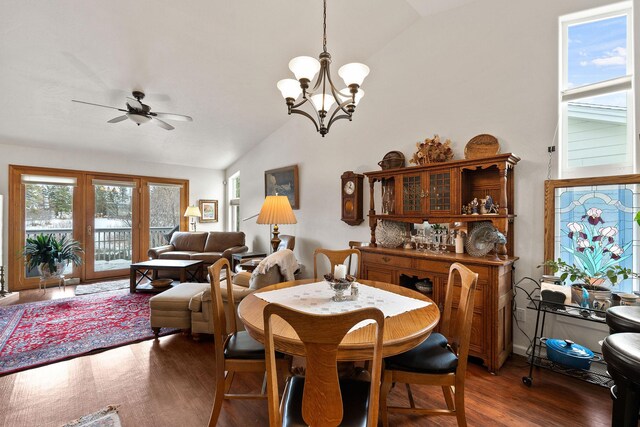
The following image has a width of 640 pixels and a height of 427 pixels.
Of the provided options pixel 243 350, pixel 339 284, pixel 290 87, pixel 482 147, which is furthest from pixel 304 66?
pixel 482 147

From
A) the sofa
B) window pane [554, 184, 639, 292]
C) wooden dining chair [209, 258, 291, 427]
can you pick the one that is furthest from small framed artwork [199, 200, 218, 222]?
window pane [554, 184, 639, 292]

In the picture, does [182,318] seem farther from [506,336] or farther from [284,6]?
[284,6]

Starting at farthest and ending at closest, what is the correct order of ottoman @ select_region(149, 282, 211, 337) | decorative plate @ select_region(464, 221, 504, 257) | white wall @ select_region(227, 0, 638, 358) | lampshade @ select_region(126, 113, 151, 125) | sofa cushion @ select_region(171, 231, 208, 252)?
sofa cushion @ select_region(171, 231, 208, 252) → lampshade @ select_region(126, 113, 151, 125) → ottoman @ select_region(149, 282, 211, 337) → decorative plate @ select_region(464, 221, 504, 257) → white wall @ select_region(227, 0, 638, 358)

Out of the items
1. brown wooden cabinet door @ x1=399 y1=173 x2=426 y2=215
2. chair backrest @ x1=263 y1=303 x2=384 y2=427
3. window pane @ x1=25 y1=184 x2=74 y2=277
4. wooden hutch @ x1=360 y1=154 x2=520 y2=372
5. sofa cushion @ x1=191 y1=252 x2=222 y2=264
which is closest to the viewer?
chair backrest @ x1=263 y1=303 x2=384 y2=427

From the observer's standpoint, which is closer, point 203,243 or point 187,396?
point 187,396

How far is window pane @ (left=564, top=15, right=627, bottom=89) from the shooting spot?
2.35 meters

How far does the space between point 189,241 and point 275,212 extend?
10.2ft

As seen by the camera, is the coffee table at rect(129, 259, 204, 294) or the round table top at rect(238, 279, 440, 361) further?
the coffee table at rect(129, 259, 204, 294)

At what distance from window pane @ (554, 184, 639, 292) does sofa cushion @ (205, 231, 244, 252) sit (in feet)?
16.5

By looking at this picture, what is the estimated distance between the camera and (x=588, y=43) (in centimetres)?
247

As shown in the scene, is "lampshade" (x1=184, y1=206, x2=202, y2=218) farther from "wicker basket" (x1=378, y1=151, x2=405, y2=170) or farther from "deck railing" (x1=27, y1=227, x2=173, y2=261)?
"wicker basket" (x1=378, y1=151, x2=405, y2=170)

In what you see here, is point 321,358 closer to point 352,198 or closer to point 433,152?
point 433,152

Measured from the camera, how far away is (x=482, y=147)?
9.18ft

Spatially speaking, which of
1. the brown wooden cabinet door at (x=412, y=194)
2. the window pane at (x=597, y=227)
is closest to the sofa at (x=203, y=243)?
the brown wooden cabinet door at (x=412, y=194)
